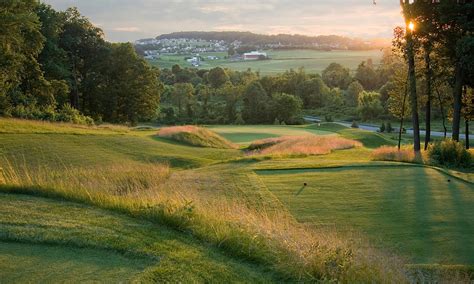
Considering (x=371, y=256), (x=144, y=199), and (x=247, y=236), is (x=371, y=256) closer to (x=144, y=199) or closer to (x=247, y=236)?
(x=247, y=236)

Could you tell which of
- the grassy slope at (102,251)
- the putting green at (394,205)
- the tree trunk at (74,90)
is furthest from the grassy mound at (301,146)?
the tree trunk at (74,90)

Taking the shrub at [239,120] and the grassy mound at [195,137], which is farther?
the shrub at [239,120]

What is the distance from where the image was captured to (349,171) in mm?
16094

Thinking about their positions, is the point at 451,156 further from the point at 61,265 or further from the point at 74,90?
the point at 74,90

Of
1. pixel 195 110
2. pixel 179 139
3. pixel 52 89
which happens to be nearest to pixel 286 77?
pixel 195 110

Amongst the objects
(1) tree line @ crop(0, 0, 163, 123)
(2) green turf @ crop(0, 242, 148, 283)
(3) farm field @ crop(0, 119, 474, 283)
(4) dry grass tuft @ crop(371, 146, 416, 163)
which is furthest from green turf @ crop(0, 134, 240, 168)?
(1) tree line @ crop(0, 0, 163, 123)

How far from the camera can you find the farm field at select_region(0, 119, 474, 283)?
236 inches

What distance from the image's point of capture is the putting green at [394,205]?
28.8 ft

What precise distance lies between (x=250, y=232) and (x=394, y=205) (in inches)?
202

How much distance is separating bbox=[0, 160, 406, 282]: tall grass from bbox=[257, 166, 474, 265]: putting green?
967 millimetres

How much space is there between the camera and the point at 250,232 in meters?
7.60

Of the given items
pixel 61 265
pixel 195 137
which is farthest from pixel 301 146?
pixel 61 265

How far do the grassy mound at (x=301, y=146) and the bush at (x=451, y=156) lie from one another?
5764 millimetres

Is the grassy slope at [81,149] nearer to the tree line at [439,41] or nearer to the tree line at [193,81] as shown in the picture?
the tree line at [193,81]
